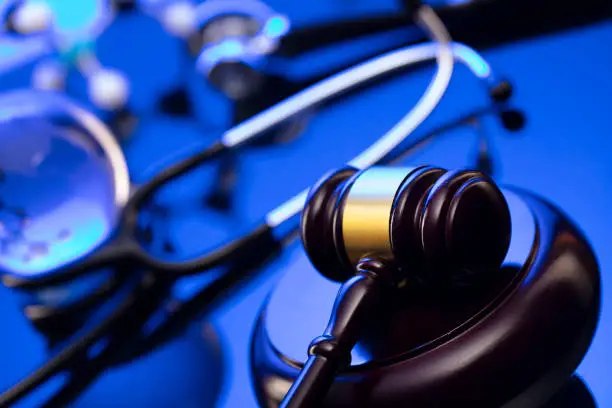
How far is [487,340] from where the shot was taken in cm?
34

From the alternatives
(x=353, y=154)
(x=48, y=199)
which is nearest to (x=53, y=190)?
(x=48, y=199)

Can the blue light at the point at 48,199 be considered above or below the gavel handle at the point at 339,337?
above

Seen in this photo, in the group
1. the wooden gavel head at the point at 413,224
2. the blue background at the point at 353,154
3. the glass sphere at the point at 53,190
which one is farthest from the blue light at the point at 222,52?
the wooden gavel head at the point at 413,224

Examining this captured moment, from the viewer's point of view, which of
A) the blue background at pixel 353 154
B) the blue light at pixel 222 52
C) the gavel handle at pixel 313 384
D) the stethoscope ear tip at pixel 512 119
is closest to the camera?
the gavel handle at pixel 313 384

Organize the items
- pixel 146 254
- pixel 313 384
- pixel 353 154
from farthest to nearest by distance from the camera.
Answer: pixel 353 154 → pixel 146 254 → pixel 313 384

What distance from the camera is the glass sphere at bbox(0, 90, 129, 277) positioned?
58 centimetres

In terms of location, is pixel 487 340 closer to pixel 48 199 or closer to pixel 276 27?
pixel 48 199

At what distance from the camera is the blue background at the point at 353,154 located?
0.53 metres

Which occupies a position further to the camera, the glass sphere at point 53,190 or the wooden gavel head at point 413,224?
the glass sphere at point 53,190

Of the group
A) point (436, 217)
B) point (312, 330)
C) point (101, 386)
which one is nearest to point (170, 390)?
point (101, 386)

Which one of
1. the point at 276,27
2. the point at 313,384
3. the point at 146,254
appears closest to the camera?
the point at 313,384

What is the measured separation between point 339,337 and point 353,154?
39 centimetres

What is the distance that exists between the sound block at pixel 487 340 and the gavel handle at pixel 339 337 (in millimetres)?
18

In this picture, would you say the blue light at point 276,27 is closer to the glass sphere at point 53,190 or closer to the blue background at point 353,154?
the blue background at point 353,154
